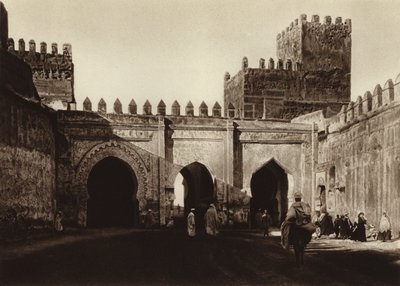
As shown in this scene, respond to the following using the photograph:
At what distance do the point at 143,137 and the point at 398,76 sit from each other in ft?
28.4

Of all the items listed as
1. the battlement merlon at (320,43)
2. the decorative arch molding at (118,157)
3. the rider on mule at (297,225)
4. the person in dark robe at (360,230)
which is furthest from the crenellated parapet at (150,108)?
the rider on mule at (297,225)

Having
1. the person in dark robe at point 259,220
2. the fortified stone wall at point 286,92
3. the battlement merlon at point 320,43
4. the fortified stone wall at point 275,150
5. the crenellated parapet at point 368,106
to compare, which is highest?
the battlement merlon at point 320,43

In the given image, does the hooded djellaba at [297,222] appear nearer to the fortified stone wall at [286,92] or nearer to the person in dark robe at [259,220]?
the person in dark robe at [259,220]

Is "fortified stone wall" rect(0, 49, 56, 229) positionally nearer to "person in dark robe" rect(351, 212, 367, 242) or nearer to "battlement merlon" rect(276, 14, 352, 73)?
"person in dark robe" rect(351, 212, 367, 242)

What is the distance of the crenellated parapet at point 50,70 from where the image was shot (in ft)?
81.4

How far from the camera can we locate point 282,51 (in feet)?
98.5

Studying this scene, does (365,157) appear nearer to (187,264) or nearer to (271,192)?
(271,192)

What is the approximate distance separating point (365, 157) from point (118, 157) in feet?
26.3

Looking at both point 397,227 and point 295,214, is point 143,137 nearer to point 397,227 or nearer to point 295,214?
point 397,227

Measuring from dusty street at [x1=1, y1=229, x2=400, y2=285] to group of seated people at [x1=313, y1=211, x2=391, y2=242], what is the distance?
56.7 inches

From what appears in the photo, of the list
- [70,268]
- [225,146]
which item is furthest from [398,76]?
[70,268]

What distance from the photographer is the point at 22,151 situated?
44.2 feet

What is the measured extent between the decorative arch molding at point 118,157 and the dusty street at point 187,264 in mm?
5189

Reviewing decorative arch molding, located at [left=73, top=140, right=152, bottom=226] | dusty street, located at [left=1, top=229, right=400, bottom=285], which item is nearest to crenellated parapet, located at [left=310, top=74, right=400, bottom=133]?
dusty street, located at [left=1, top=229, right=400, bottom=285]
